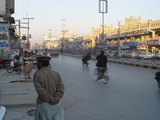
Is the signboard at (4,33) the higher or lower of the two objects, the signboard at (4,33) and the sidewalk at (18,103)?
the higher

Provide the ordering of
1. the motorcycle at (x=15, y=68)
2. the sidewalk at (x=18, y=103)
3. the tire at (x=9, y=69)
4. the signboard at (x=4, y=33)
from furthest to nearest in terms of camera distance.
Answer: the signboard at (x=4, y=33) < the tire at (x=9, y=69) < the motorcycle at (x=15, y=68) < the sidewalk at (x=18, y=103)

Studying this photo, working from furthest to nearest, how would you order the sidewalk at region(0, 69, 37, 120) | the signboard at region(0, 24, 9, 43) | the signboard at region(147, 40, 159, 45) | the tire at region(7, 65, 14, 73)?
the signboard at region(147, 40, 159, 45) → the signboard at region(0, 24, 9, 43) → the tire at region(7, 65, 14, 73) → the sidewalk at region(0, 69, 37, 120)

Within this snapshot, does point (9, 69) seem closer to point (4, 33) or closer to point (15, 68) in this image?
point (15, 68)

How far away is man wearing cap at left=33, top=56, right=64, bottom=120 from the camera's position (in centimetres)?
360

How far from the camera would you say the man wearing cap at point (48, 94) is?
→ 3602 millimetres

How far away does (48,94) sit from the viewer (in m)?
3.61

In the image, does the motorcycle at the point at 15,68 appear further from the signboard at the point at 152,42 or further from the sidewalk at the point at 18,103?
the signboard at the point at 152,42

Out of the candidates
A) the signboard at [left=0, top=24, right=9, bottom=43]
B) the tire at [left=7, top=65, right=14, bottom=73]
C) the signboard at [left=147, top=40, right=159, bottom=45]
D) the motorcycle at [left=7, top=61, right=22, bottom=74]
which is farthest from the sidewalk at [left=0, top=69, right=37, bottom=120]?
the signboard at [left=147, top=40, right=159, bottom=45]

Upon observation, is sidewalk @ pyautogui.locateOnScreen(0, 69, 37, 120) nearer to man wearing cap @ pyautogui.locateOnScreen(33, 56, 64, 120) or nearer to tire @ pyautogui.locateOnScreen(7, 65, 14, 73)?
man wearing cap @ pyautogui.locateOnScreen(33, 56, 64, 120)

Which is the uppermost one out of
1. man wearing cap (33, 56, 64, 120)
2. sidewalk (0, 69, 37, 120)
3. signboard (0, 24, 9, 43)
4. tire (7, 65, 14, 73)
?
signboard (0, 24, 9, 43)

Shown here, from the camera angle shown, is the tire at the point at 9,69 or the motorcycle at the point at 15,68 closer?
the motorcycle at the point at 15,68

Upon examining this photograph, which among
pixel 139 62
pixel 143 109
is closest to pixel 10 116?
pixel 143 109

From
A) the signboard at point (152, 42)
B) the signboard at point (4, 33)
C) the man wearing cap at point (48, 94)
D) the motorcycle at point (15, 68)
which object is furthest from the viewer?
the signboard at point (152, 42)

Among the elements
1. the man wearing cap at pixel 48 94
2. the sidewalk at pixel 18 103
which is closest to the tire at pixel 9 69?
the sidewalk at pixel 18 103
